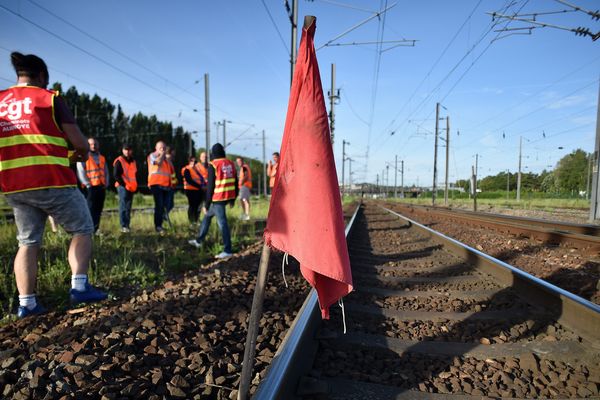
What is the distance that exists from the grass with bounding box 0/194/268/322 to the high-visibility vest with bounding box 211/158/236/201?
3.29 feet

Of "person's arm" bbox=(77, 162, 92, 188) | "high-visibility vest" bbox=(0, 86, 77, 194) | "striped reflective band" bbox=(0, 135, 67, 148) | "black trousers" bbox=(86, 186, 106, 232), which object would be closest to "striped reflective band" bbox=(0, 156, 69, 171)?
"high-visibility vest" bbox=(0, 86, 77, 194)

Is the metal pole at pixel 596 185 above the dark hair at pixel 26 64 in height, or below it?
below

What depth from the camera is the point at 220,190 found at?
5910 millimetres

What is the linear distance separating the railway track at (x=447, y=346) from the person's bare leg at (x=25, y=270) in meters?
2.29

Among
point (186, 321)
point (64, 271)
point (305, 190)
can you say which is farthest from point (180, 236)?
point (305, 190)

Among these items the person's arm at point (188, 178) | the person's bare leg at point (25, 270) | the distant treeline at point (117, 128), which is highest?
the distant treeline at point (117, 128)

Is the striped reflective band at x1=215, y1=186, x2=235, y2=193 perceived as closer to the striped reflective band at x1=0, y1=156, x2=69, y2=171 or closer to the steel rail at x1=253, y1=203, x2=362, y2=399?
the striped reflective band at x1=0, y1=156, x2=69, y2=171

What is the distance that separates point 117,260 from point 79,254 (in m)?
1.85

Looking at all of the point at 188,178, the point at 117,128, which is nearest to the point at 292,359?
the point at 188,178

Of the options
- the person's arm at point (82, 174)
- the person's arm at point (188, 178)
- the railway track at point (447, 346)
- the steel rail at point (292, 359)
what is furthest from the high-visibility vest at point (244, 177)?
the steel rail at point (292, 359)

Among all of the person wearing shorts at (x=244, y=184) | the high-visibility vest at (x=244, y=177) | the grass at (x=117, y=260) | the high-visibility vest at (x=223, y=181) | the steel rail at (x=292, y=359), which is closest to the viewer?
the steel rail at (x=292, y=359)

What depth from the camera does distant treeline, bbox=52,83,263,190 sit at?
1609 inches

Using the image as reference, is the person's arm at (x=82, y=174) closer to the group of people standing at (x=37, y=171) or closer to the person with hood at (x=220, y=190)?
the person with hood at (x=220, y=190)

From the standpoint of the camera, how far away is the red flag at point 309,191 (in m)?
1.50
